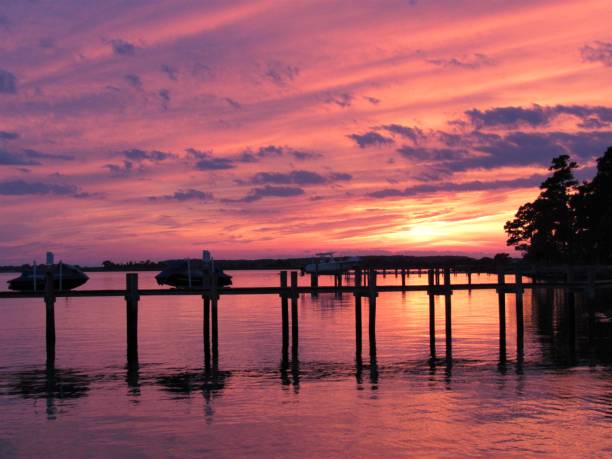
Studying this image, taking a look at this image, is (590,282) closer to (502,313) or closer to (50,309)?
(502,313)

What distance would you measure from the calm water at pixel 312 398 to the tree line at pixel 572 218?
46647mm

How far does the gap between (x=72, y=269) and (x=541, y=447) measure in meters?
55.2

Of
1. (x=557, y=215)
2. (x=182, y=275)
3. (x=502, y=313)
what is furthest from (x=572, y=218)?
(x=502, y=313)

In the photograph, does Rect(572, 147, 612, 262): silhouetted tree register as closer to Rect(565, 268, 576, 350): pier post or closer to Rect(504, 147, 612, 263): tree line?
Rect(504, 147, 612, 263): tree line

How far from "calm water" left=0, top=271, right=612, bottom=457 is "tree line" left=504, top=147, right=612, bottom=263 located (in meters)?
46.6

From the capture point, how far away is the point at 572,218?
343 ft

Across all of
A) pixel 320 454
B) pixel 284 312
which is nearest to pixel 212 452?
pixel 320 454

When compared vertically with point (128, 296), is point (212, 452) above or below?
below

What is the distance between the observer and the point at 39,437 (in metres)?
19.3

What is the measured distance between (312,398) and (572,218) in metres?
87.7

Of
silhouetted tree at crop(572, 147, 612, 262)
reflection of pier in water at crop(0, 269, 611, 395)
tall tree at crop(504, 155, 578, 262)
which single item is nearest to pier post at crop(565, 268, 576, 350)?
reflection of pier in water at crop(0, 269, 611, 395)

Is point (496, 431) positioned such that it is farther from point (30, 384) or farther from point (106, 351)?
point (106, 351)

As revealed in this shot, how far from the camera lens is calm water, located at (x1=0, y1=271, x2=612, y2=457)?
1833 cm

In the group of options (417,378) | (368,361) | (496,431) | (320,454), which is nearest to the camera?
(320,454)
